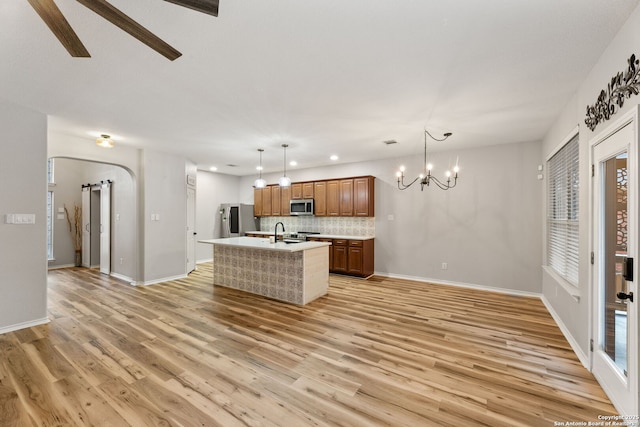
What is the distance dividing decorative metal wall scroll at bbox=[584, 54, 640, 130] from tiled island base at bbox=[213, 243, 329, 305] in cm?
350

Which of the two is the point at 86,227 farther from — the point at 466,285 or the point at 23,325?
the point at 466,285

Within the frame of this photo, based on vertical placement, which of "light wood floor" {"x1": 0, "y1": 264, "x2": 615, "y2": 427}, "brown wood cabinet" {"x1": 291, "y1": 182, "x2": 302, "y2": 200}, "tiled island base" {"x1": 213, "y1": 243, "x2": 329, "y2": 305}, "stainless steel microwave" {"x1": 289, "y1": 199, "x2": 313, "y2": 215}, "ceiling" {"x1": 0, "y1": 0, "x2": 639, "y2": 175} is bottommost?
"light wood floor" {"x1": 0, "y1": 264, "x2": 615, "y2": 427}

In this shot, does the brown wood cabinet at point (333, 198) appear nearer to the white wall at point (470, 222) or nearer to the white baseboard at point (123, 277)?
the white wall at point (470, 222)

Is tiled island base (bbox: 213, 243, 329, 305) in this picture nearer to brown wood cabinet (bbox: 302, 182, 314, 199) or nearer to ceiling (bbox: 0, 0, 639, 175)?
ceiling (bbox: 0, 0, 639, 175)

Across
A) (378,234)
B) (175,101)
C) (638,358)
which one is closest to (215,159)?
(175,101)

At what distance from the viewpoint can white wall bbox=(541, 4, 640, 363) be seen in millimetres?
1779

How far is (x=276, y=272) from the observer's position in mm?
4363

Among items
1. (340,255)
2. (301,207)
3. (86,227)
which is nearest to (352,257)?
(340,255)

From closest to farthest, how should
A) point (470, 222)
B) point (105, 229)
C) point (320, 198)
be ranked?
point (470, 222) < point (105, 229) < point (320, 198)

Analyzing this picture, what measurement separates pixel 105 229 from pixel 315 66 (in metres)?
6.54

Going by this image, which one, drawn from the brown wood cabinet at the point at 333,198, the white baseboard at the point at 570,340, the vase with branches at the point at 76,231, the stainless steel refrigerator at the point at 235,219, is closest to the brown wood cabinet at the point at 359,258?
the brown wood cabinet at the point at 333,198

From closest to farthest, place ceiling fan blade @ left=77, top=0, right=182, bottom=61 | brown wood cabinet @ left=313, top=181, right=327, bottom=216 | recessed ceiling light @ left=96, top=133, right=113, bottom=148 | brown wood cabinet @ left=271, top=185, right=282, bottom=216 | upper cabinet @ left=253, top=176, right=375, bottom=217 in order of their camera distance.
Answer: ceiling fan blade @ left=77, top=0, right=182, bottom=61 < recessed ceiling light @ left=96, top=133, right=113, bottom=148 < upper cabinet @ left=253, top=176, right=375, bottom=217 < brown wood cabinet @ left=313, top=181, right=327, bottom=216 < brown wood cabinet @ left=271, top=185, right=282, bottom=216

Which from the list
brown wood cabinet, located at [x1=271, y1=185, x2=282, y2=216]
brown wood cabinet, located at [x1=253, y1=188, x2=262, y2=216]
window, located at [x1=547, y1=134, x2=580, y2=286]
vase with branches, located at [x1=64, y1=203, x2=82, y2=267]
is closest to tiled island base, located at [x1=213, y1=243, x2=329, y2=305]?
brown wood cabinet, located at [x1=271, y1=185, x2=282, y2=216]

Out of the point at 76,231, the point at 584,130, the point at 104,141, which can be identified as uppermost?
the point at 104,141
